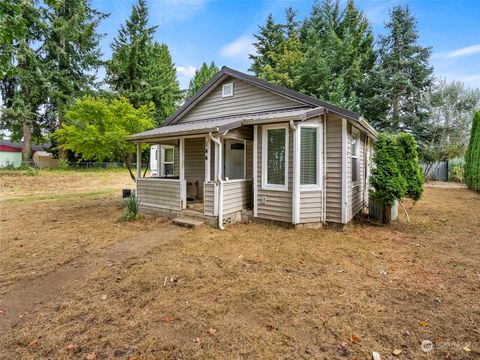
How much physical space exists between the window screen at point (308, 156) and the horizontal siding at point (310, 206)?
31cm

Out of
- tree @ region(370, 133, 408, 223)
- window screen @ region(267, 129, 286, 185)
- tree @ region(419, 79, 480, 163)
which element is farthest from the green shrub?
tree @ region(419, 79, 480, 163)

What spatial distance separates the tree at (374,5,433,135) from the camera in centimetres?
1975

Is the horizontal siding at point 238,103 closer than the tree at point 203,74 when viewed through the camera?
Yes

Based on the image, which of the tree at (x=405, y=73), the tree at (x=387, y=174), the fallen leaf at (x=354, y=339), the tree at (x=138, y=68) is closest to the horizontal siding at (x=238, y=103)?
the tree at (x=387, y=174)

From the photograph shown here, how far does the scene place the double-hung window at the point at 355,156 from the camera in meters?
7.51

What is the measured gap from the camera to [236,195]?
282 inches

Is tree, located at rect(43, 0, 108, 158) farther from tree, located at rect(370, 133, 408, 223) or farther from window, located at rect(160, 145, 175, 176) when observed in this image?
tree, located at rect(370, 133, 408, 223)

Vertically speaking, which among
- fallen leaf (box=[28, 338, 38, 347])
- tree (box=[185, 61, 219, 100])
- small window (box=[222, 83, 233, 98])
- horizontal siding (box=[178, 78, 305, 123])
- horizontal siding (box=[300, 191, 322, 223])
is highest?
tree (box=[185, 61, 219, 100])

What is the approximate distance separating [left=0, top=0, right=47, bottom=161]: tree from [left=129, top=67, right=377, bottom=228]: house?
77.8 feet

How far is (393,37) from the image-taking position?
67.9ft

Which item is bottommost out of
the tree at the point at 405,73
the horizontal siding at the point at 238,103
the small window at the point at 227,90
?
the horizontal siding at the point at 238,103

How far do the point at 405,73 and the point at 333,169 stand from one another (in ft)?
63.7

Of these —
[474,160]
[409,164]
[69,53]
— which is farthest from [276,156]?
[69,53]

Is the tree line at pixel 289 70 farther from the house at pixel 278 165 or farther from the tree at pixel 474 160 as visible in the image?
the house at pixel 278 165
